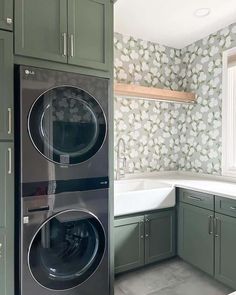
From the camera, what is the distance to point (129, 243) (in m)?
2.33

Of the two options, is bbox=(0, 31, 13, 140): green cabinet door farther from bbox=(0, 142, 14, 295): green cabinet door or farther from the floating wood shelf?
the floating wood shelf

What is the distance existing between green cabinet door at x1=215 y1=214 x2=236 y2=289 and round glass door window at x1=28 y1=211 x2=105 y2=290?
3.50ft

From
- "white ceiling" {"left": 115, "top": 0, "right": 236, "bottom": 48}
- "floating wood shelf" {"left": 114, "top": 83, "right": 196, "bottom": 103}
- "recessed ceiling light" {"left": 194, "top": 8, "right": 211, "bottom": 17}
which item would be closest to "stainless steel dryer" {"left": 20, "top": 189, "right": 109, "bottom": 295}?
"floating wood shelf" {"left": 114, "top": 83, "right": 196, "bottom": 103}

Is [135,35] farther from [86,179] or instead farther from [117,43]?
[86,179]

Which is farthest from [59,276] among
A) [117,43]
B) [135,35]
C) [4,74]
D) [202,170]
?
[135,35]

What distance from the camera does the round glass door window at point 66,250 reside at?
5.40ft

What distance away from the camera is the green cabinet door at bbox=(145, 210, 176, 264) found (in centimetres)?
245

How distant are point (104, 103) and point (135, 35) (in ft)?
5.15

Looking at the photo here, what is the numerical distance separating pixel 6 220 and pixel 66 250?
49cm

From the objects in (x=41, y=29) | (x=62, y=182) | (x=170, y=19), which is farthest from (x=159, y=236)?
(x=170, y=19)

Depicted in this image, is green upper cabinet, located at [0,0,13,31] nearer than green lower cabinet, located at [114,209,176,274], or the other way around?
green upper cabinet, located at [0,0,13,31]

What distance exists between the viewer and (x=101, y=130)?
Answer: 6.05 feet

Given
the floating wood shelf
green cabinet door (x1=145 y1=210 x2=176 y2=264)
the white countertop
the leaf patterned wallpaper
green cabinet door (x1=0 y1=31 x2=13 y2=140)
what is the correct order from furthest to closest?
the leaf patterned wallpaper
the floating wood shelf
green cabinet door (x1=145 y1=210 x2=176 y2=264)
the white countertop
green cabinet door (x1=0 y1=31 x2=13 y2=140)

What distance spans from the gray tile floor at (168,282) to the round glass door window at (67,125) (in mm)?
1323
